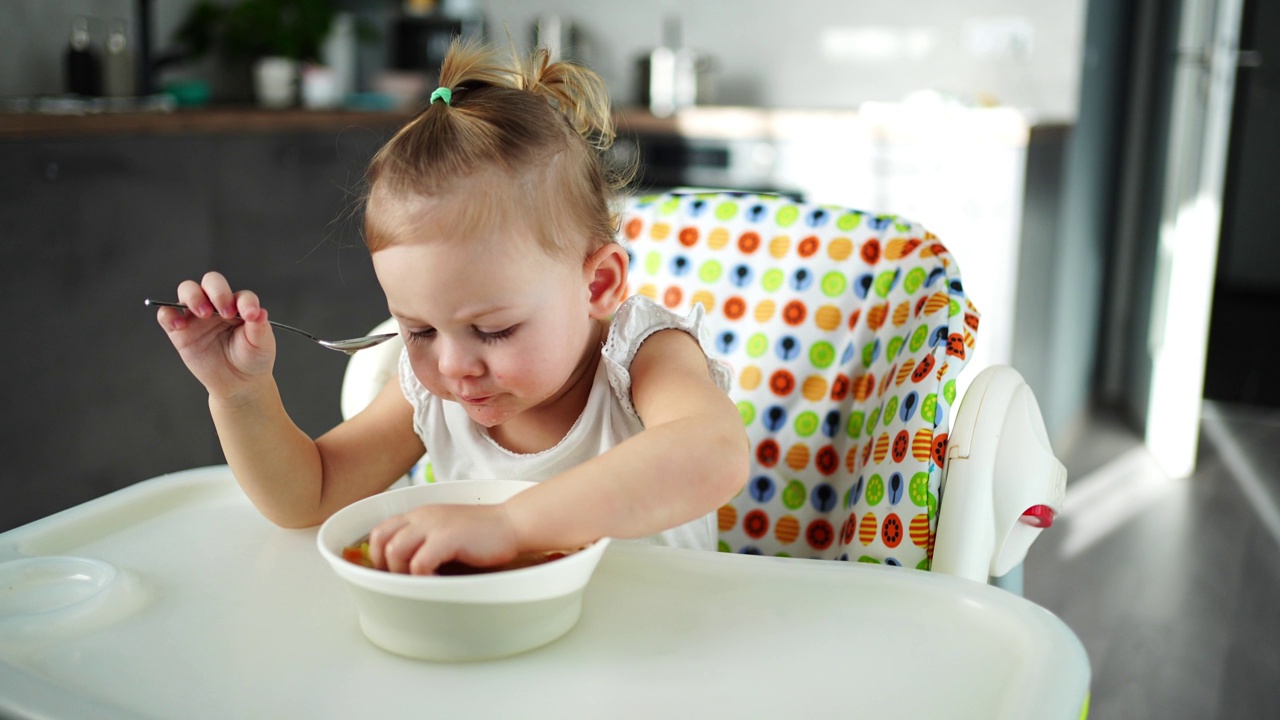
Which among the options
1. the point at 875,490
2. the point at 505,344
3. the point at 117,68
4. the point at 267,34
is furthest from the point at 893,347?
the point at 267,34

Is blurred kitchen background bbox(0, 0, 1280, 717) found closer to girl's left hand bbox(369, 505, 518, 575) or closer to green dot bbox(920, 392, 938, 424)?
green dot bbox(920, 392, 938, 424)

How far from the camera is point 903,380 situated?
1006 millimetres

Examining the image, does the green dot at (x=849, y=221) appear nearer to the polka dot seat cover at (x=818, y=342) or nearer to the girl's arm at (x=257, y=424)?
the polka dot seat cover at (x=818, y=342)

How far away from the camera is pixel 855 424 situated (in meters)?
1.11

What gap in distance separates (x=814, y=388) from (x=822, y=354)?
0.04 meters

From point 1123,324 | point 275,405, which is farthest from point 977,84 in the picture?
point 275,405

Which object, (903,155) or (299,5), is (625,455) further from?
(299,5)

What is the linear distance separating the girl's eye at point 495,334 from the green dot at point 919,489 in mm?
351

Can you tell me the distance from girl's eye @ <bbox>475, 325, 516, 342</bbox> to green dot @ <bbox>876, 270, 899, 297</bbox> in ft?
1.49

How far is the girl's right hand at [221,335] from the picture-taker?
30.7 inches

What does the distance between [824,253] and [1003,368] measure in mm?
304

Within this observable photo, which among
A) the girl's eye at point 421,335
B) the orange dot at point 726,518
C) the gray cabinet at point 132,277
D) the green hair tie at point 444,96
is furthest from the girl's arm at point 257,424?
the gray cabinet at point 132,277

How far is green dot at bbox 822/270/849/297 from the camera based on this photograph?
1165 mm

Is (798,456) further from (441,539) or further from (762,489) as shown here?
(441,539)
